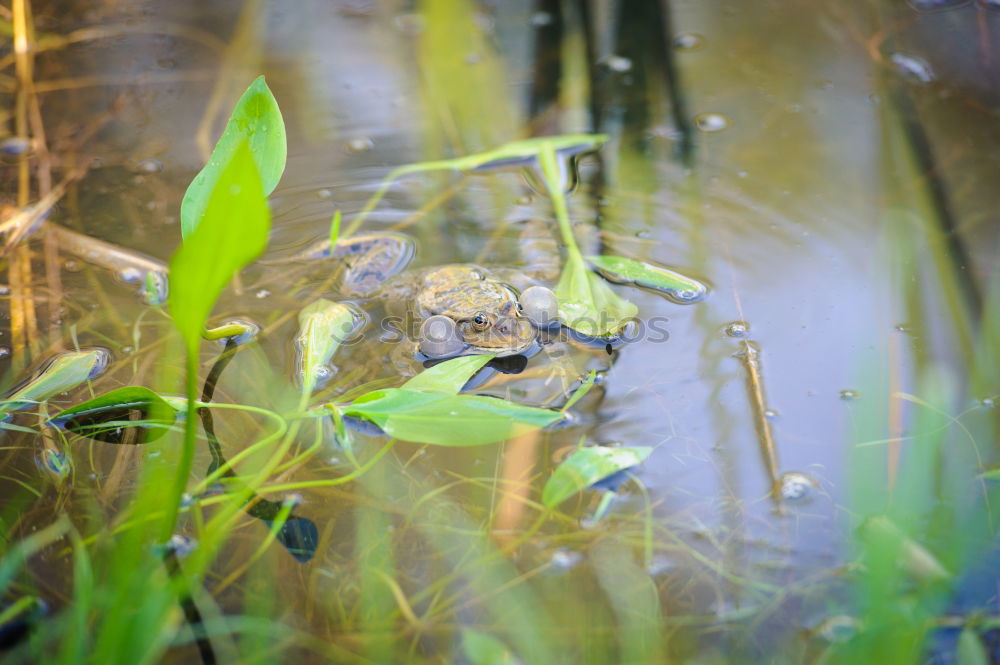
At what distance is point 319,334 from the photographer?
1603 millimetres

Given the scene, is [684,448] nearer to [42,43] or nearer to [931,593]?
Result: [931,593]

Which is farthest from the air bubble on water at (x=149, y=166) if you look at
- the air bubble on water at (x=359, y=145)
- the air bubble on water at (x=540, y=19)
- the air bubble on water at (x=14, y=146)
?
the air bubble on water at (x=540, y=19)

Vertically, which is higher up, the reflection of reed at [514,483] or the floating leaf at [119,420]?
the floating leaf at [119,420]

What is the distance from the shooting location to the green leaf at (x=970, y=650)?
107 cm

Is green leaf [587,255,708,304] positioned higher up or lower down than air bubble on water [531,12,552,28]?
lower down

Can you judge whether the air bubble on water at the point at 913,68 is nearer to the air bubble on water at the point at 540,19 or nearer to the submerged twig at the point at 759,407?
→ the air bubble on water at the point at 540,19

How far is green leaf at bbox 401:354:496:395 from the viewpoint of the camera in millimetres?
1426

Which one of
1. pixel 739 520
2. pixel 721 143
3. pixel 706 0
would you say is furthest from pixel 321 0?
pixel 739 520

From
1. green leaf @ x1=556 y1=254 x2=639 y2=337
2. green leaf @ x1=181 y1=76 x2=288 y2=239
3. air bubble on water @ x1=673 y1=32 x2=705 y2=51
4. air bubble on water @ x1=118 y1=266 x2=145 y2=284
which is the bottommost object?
green leaf @ x1=556 y1=254 x2=639 y2=337

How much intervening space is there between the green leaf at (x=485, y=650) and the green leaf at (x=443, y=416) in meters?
0.32

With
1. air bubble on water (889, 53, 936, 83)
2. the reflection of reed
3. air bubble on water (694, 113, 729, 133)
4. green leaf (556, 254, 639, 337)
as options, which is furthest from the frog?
air bubble on water (889, 53, 936, 83)

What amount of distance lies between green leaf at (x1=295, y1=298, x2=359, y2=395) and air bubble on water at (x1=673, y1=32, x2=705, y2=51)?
1559 mm

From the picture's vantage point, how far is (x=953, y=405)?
1.46 m

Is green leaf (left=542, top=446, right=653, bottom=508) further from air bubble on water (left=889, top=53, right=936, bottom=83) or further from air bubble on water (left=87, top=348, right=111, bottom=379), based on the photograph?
air bubble on water (left=889, top=53, right=936, bottom=83)
